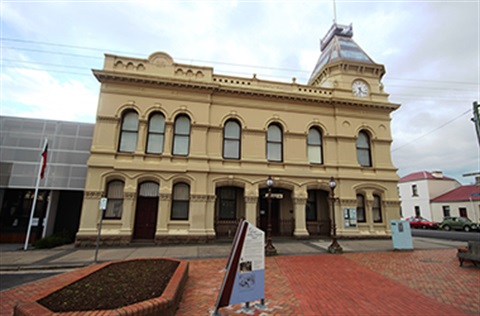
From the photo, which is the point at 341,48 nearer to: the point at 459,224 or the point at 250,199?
the point at 250,199

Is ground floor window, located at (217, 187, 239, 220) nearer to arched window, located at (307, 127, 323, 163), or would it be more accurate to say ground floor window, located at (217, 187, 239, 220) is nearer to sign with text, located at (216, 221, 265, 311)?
arched window, located at (307, 127, 323, 163)

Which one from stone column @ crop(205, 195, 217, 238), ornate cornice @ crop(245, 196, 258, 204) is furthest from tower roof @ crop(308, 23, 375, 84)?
stone column @ crop(205, 195, 217, 238)

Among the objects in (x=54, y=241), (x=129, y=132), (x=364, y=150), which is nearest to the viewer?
(x=54, y=241)

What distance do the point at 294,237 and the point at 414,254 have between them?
236 inches

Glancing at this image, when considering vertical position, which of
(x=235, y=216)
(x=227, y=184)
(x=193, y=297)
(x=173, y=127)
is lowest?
(x=193, y=297)

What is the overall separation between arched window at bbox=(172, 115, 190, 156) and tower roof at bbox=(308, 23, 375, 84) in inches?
465

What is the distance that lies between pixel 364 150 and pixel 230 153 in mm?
9751

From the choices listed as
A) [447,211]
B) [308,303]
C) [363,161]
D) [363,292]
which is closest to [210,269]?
[308,303]

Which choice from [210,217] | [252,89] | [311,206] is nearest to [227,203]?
[210,217]

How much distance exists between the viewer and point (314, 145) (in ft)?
53.5

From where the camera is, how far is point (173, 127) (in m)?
14.4

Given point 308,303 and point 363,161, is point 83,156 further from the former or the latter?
point 363,161

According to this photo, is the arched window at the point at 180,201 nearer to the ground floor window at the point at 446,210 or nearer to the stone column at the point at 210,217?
the stone column at the point at 210,217

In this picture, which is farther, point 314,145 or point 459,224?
point 459,224
